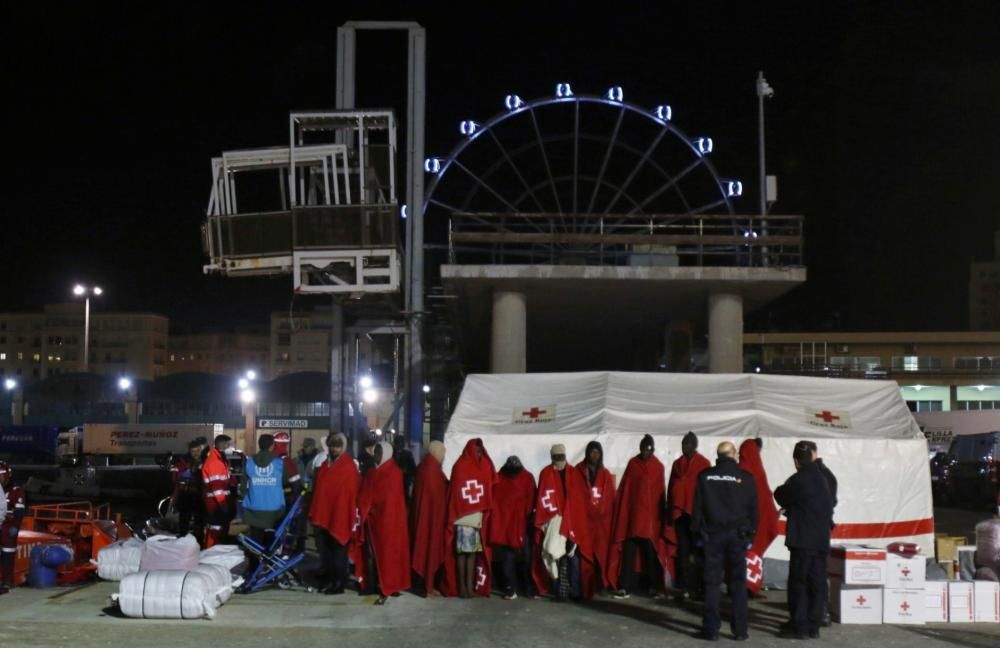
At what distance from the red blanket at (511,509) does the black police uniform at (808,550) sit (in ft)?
10.2

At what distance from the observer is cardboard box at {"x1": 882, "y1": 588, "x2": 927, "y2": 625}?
10359mm

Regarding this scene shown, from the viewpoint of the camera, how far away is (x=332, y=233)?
67.6ft

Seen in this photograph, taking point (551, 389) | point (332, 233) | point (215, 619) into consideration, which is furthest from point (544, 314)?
point (215, 619)

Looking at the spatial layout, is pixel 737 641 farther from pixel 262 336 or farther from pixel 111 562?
pixel 262 336

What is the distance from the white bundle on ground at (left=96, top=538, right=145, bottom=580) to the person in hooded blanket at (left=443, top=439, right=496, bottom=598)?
3.52 metres

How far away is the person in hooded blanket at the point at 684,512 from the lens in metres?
11.5

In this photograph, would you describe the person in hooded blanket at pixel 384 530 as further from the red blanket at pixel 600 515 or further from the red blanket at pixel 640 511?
the red blanket at pixel 640 511

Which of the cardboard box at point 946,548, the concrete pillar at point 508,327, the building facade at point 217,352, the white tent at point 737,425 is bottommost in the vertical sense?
the cardboard box at point 946,548

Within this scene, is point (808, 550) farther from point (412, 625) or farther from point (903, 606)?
point (412, 625)

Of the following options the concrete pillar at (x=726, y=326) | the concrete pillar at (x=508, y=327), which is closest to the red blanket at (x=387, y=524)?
the concrete pillar at (x=508, y=327)

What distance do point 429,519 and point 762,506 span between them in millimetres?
3633

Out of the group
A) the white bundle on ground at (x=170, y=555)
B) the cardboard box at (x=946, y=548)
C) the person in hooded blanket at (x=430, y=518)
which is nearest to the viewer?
the white bundle on ground at (x=170, y=555)

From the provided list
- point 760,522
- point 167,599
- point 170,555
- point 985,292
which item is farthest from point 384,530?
point 985,292

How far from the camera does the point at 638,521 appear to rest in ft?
38.4
